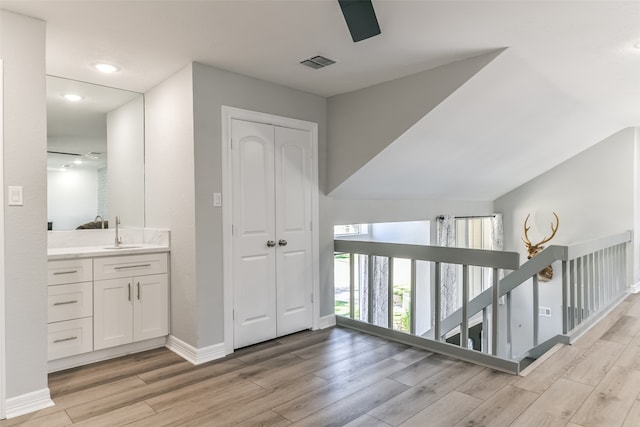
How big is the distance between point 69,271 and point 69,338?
1.66ft

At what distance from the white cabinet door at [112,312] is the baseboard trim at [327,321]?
175 cm

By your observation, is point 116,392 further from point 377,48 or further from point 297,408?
point 377,48

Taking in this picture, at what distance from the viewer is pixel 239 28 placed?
Result: 8.25 feet

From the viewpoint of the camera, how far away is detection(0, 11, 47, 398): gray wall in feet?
7.48

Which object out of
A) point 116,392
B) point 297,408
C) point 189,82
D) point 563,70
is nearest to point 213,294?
point 116,392

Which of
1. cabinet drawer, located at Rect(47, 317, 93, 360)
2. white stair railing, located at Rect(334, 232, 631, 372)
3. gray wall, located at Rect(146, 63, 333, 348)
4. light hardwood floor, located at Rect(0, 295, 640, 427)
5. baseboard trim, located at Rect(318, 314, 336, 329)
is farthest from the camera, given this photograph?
baseboard trim, located at Rect(318, 314, 336, 329)

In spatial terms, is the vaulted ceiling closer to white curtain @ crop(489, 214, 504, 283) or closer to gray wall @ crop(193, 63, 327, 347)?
gray wall @ crop(193, 63, 327, 347)

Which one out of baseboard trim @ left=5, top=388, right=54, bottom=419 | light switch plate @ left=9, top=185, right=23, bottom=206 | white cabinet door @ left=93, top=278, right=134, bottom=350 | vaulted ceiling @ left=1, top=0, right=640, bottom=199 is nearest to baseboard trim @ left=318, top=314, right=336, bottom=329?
vaulted ceiling @ left=1, top=0, right=640, bottom=199

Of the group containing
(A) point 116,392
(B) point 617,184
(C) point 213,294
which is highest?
(B) point 617,184

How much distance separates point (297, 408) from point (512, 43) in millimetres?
2764

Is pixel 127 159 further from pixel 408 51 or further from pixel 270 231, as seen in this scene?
pixel 408 51

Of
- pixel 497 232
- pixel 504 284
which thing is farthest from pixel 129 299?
pixel 497 232

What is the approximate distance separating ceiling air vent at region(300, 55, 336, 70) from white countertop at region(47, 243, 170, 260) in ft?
6.44

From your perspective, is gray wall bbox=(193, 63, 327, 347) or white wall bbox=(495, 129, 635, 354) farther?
white wall bbox=(495, 129, 635, 354)
